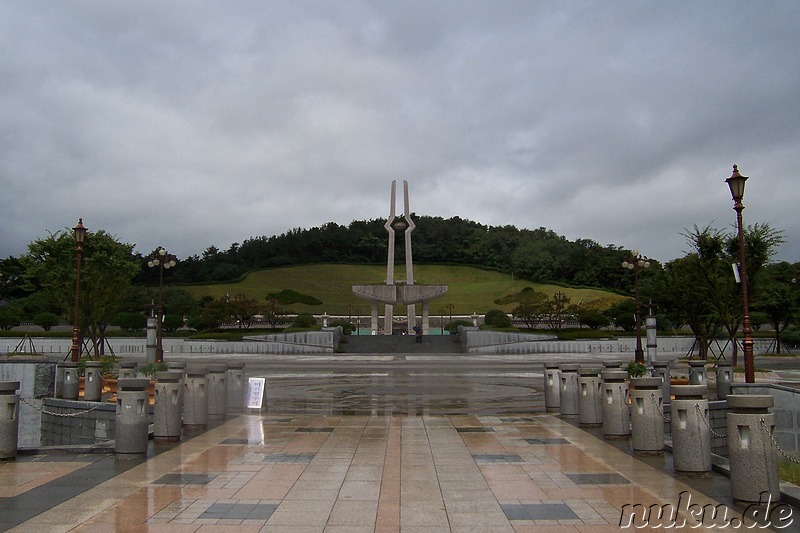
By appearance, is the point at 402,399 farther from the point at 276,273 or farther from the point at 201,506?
the point at 276,273

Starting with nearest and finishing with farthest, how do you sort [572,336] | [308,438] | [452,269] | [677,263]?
[308,438] < [677,263] < [572,336] < [452,269]

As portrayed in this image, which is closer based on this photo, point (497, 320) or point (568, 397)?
point (568, 397)

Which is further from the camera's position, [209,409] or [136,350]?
[136,350]

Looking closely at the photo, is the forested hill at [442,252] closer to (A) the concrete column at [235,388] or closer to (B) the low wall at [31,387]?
(B) the low wall at [31,387]

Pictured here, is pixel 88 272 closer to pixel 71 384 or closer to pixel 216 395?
pixel 71 384

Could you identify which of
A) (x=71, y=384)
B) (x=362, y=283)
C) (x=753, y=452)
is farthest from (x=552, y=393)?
(x=362, y=283)

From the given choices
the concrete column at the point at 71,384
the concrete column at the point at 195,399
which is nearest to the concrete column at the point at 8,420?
the concrete column at the point at 195,399

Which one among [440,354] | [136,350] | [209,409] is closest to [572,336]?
[440,354]

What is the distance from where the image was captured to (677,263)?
3186cm

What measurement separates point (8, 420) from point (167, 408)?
214cm

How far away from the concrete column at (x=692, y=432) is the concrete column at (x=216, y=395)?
8.94 metres

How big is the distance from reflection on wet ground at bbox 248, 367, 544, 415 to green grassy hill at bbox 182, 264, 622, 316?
45.1 m

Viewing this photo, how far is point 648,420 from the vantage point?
8844 millimetres

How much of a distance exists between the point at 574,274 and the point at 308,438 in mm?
98272
